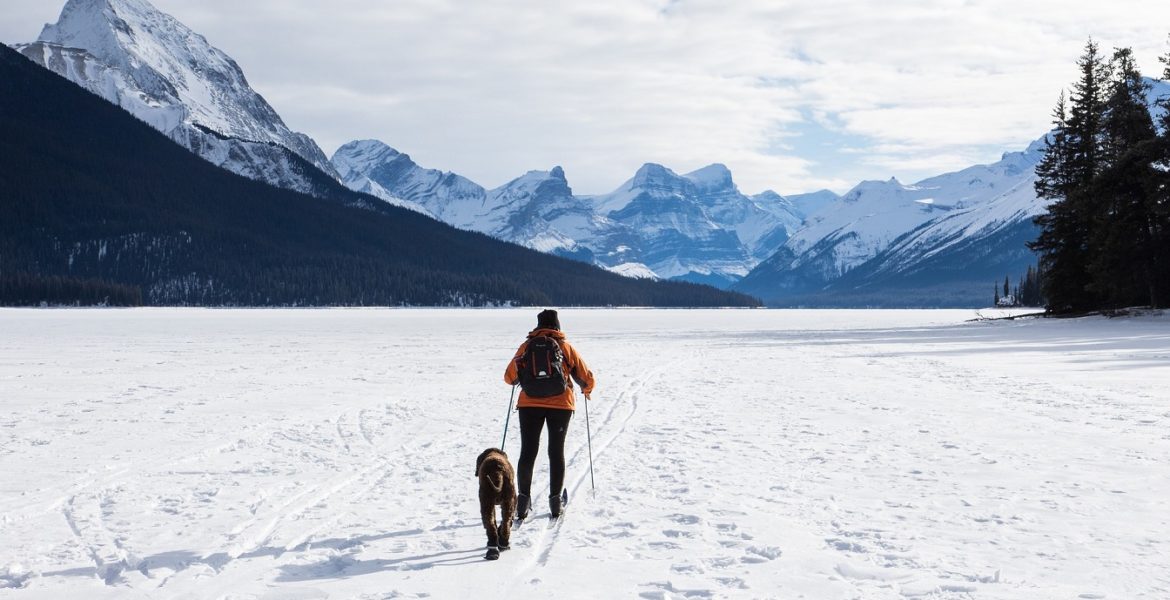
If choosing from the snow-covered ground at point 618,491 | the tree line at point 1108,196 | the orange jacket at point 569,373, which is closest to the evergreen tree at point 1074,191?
the tree line at point 1108,196

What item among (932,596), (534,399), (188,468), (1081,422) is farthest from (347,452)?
(1081,422)

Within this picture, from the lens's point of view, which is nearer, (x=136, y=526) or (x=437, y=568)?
(x=437, y=568)

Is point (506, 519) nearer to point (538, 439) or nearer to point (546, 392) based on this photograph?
point (538, 439)

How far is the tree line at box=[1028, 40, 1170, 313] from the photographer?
46094 mm

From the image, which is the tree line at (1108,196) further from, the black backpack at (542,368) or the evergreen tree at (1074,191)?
the black backpack at (542,368)

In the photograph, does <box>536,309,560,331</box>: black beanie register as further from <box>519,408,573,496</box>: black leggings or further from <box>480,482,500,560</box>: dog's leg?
<box>480,482,500,560</box>: dog's leg

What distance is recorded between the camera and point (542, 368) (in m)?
8.39

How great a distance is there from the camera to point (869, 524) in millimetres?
8133

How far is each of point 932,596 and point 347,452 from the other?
339 inches

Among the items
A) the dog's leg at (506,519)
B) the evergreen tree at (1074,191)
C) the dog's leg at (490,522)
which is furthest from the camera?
the evergreen tree at (1074,191)

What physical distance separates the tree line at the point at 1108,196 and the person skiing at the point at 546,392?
4681 centimetres

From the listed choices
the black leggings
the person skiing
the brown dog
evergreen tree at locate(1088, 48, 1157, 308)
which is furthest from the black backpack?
evergreen tree at locate(1088, 48, 1157, 308)

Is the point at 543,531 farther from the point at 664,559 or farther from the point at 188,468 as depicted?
the point at 188,468

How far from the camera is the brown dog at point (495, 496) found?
7254 millimetres
